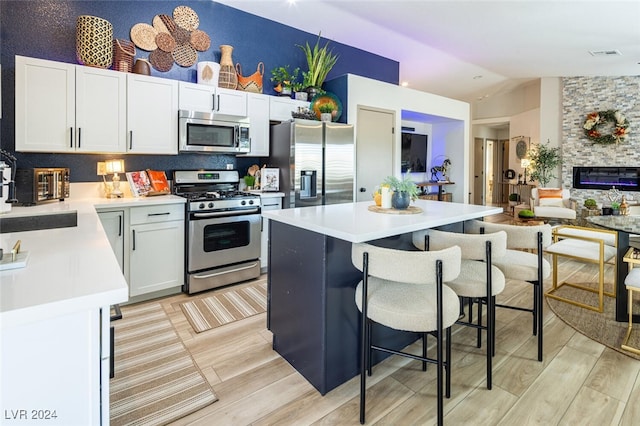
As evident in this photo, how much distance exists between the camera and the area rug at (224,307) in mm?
2859

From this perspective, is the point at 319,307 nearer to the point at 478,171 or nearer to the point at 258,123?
the point at 258,123

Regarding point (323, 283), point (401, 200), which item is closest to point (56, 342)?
point (323, 283)

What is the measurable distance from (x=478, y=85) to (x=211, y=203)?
7863 mm

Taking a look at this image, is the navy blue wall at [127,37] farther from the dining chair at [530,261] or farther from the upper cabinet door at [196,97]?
the dining chair at [530,261]

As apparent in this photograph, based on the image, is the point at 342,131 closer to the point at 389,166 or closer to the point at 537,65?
the point at 389,166

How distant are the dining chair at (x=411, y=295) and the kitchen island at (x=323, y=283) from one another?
0.16 metres

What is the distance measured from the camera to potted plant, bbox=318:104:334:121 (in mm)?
4324

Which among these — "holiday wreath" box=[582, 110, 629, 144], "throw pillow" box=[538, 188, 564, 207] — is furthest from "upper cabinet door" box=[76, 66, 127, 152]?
"holiday wreath" box=[582, 110, 629, 144]

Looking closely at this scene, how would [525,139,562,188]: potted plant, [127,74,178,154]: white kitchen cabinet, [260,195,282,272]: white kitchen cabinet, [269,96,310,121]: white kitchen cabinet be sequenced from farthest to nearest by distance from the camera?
[525,139,562,188]: potted plant < [269,96,310,121]: white kitchen cabinet < [260,195,282,272]: white kitchen cabinet < [127,74,178,154]: white kitchen cabinet

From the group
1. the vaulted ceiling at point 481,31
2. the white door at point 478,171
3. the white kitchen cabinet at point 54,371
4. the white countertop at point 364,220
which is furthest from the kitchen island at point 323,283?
the white door at point 478,171

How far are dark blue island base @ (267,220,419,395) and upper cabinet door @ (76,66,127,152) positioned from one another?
2067 millimetres

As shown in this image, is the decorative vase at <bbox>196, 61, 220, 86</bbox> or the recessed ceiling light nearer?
the decorative vase at <bbox>196, 61, 220, 86</bbox>

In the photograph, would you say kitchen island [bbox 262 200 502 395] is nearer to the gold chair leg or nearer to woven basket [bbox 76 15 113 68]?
the gold chair leg

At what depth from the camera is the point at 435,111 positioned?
5.95m
